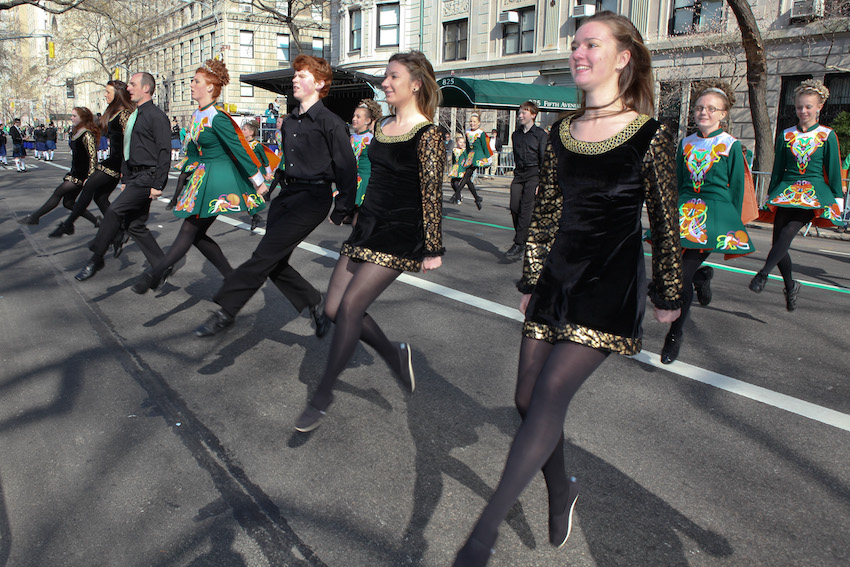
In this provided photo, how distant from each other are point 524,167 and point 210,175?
4.49 m

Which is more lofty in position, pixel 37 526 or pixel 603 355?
pixel 603 355

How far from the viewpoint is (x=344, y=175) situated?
14.9 feet

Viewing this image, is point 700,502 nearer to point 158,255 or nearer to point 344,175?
point 344,175

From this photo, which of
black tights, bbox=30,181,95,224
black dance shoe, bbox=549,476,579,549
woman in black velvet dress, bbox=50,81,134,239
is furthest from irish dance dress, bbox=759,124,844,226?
black tights, bbox=30,181,95,224

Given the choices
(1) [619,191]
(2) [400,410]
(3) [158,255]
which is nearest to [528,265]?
(1) [619,191]

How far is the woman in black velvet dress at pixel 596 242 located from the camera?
2258 millimetres

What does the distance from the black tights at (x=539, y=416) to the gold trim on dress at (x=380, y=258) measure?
1.20 m

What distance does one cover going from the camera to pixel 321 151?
4.57 metres

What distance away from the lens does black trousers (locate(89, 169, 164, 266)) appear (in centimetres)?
636

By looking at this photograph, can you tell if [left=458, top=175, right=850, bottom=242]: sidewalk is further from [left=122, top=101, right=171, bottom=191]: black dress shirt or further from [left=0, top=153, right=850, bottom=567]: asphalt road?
[left=122, top=101, right=171, bottom=191]: black dress shirt

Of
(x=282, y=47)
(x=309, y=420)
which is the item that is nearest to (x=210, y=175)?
(x=309, y=420)

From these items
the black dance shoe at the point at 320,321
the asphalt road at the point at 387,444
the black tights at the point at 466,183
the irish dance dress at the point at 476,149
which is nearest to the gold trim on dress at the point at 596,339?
the asphalt road at the point at 387,444

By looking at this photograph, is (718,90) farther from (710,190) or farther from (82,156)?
(82,156)

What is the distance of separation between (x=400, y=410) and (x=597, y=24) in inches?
91.7
